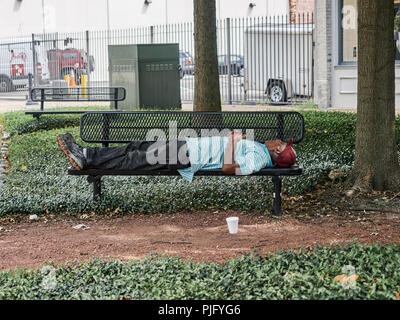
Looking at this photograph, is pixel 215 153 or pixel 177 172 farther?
pixel 177 172

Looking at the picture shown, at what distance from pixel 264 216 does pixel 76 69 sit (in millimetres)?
20410

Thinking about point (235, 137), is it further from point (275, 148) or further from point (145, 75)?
point (145, 75)

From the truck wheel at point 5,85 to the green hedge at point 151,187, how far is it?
17361mm

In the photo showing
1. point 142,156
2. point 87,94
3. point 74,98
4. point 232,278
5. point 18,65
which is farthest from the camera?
point 18,65

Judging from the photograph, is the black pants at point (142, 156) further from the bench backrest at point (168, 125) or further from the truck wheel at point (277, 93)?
the truck wheel at point (277, 93)

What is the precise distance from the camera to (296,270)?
4777 mm

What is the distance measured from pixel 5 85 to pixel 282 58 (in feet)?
42.1

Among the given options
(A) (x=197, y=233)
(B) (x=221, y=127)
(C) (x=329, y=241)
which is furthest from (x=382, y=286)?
(B) (x=221, y=127)

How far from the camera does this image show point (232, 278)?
4.69 metres

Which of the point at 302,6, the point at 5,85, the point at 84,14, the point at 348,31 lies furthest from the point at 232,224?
the point at 84,14

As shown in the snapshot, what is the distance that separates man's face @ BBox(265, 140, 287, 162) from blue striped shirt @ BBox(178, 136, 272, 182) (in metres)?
0.05

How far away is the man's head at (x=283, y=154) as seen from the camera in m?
7.06

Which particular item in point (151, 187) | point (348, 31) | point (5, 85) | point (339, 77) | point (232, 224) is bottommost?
point (232, 224)

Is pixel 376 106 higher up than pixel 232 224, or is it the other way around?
pixel 376 106
